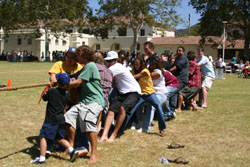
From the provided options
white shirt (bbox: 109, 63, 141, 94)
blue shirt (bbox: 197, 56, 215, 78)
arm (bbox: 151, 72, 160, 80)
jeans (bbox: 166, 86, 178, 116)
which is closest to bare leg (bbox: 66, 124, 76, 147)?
white shirt (bbox: 109, 63, 141, 94)

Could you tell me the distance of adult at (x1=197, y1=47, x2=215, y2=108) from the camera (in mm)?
10633

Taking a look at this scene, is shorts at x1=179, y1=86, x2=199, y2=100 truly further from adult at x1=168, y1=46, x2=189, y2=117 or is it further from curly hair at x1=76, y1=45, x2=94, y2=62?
curly hair at x1=76, y1=45, x2=94, y2=62

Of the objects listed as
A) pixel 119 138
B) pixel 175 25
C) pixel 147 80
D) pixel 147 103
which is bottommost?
pixel 119 138

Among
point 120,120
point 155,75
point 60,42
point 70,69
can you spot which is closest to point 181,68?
point 155,75

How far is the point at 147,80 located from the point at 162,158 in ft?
7.07

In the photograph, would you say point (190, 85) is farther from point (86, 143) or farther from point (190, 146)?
point (86, 143)

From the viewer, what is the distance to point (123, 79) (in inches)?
247

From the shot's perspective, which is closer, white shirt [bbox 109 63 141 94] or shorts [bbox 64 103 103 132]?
shorts [bbox 64 103 103 132]

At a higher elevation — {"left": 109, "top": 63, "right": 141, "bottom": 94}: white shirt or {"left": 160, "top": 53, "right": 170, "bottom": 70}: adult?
{"left": 160, "top": 53, "right": 170, "bottom": 70}: adult

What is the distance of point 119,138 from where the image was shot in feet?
21.8

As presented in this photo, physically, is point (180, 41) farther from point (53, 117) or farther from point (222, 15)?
point (53, 117)

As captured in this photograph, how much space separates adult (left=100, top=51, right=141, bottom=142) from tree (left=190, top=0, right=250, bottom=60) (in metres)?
39.3

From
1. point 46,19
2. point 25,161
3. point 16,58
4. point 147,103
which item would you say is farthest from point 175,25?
point 25,161

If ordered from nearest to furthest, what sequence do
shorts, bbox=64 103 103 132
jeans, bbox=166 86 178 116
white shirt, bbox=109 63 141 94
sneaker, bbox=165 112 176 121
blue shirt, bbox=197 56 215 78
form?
shorts, bbox=64 103 103 132, white shirt, bbox=109 63 141 94, jeans, bbox=166 86 178 116, sneaker, bbox=165 112 176 121, blue shirt, bbox=197 56 215 78
